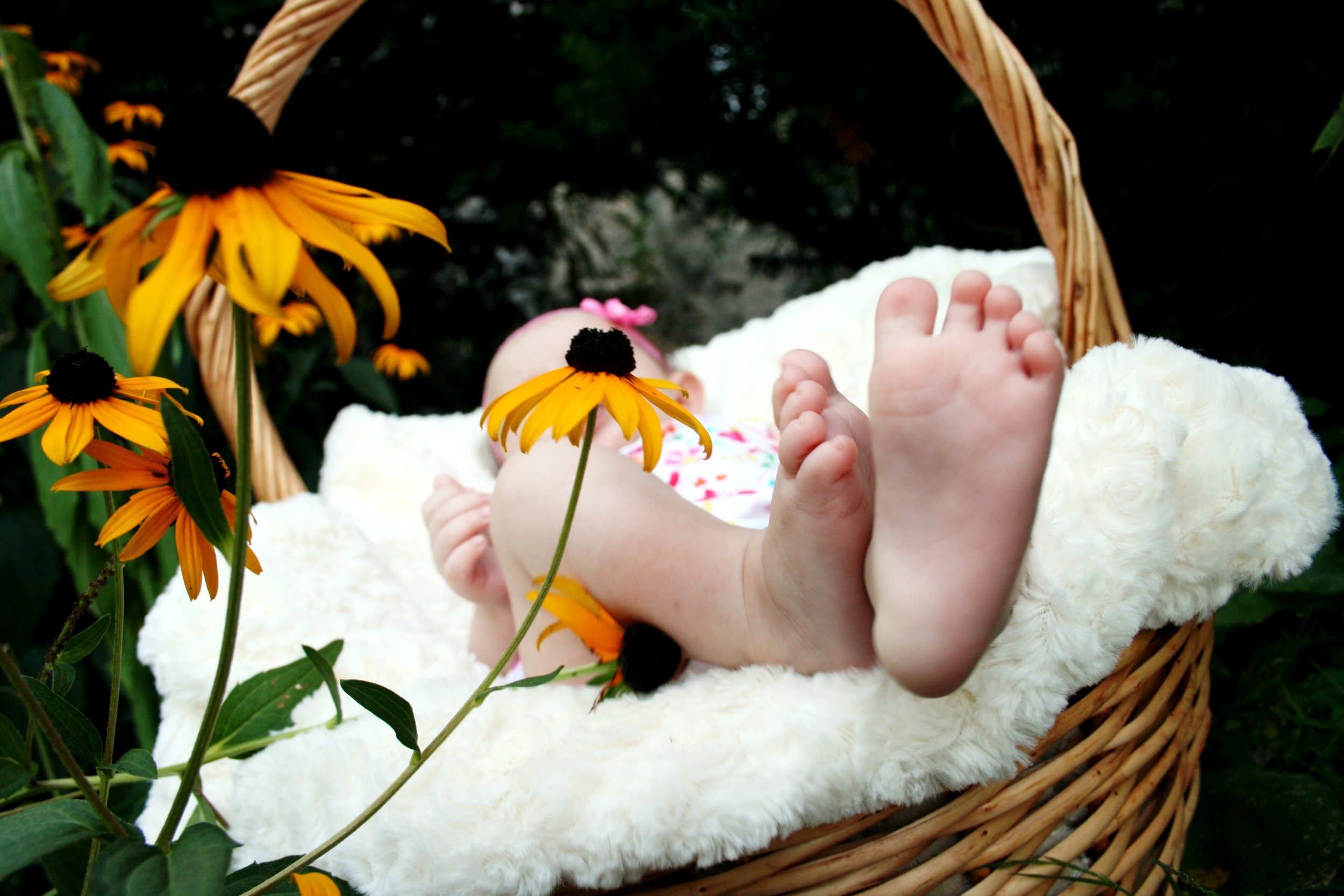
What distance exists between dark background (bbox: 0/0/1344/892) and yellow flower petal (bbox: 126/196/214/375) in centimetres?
6

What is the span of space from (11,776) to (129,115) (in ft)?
4.69

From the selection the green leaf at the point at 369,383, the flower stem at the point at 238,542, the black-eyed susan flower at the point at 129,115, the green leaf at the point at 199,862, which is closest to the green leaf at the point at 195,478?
the flower stem at the point at 238,542

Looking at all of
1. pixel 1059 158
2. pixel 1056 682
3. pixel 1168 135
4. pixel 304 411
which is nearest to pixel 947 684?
pixel 1056 682

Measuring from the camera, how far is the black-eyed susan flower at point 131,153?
1.36m

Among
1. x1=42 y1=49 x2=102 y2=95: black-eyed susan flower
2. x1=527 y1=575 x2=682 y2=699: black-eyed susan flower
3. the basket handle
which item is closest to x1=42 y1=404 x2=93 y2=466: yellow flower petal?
x1=527 y1=575 x2=682 y2=699: black-eyed susan flower

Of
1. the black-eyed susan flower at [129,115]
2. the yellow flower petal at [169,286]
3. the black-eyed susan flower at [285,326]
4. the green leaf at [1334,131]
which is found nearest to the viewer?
the yellow flower petal at [169,286]

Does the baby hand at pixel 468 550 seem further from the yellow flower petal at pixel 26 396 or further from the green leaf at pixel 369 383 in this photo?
the green leaf at pixel 369 383

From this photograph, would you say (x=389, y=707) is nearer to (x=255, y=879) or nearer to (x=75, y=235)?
(x=255, y=879)

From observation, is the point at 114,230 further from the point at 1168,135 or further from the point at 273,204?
the point at 1168,135

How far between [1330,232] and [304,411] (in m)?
1.61

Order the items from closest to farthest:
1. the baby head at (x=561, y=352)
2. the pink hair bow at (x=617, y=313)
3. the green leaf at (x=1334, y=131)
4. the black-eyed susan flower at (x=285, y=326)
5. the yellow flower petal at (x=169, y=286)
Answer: the yellow flower petal at (x=169, y=286)
the green leaf at (x=1334, y=131)
the baby head at (x=561, y=352)
the pink hair bow at (x=617, y=313)
the black-eyed susan flower at (x=285, y=326)

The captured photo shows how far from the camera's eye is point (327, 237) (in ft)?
1.00

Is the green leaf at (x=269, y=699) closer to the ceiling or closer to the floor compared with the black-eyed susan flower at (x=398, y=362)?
closer to the ceiling

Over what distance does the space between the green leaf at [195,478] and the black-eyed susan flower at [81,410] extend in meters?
0.09
